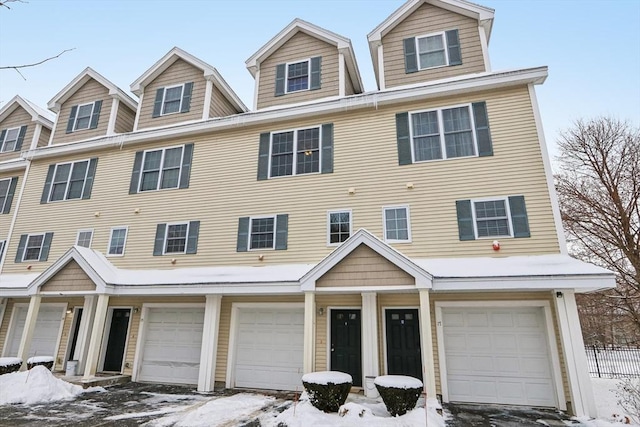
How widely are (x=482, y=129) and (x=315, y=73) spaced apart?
5859 millimetres

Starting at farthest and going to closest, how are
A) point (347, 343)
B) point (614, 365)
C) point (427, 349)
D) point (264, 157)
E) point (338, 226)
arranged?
point (614, 365)
point (264, 157)
point (338, 226)
point (347, 343)
point (427, 349)

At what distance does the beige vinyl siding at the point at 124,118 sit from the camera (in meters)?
14.7

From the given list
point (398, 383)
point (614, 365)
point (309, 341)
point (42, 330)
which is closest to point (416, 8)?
point (309, 341)

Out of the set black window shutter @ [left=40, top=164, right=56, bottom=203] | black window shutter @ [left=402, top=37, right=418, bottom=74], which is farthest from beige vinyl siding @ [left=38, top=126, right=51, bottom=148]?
black window shutter @ [left=402, top=37, right=418, bottom=74]

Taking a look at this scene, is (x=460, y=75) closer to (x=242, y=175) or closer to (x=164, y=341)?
(x=242, y=175)

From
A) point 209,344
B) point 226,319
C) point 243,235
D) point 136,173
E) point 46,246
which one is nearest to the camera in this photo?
point 209,344

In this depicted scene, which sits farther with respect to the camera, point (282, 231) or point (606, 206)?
point (606, 206)

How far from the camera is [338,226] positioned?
34.9ft

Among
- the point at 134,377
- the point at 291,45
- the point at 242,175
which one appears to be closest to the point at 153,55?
the point at 291,45

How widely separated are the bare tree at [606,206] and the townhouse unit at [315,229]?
29.1 feet

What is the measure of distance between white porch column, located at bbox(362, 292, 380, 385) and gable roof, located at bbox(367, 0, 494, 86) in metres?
8.35

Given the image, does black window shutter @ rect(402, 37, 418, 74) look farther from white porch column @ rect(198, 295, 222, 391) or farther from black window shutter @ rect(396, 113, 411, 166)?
white porch column @ rect(198, 295, 222, 391)

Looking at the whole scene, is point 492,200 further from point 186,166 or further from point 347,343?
point 186,166

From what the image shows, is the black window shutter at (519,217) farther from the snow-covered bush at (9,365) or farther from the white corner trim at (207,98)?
the snow-covered bush at (9,365)
